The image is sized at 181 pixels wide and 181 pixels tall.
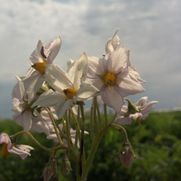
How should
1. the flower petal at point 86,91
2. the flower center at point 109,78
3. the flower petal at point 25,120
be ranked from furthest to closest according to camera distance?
the flower petal at point 25,120 < the flower center at point 109,78 < the flower petal at point 86,91

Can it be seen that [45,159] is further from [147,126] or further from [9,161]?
[147,126]

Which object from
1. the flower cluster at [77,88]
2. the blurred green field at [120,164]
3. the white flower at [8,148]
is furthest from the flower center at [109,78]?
the blurred green field at [120,164]

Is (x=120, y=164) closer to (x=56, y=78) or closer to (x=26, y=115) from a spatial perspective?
(x=26, y=115)

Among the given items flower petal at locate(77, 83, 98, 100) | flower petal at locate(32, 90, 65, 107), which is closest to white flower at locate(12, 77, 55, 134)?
flower petal at locate(32, 90, 65, 107)

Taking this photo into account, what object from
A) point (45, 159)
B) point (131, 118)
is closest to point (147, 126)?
point (45, 159)

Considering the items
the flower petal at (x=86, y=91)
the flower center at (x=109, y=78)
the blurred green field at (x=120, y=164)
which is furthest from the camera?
the blurred green field at (x=120, y=164)

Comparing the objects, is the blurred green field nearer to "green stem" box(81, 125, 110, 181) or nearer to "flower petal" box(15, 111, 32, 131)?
"flower petal" box(15, 111, 32, 131)

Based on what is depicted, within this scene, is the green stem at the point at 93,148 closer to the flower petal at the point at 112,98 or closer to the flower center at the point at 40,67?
the flower petal at the point at 112,98
